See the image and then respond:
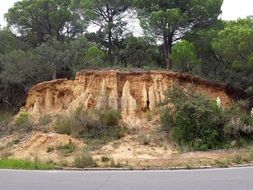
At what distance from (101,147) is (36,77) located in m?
15.2

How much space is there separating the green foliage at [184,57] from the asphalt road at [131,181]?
19363 millimetres

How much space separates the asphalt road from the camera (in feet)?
37.9

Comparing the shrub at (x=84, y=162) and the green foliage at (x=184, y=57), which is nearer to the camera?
the shrub at (x=84, y=162)

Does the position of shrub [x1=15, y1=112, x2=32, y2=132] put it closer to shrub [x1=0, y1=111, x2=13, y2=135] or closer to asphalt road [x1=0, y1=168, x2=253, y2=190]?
shrub [x1=0, y1=111, x2=13, y2=135]

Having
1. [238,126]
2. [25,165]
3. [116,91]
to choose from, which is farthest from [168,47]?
[25,165]

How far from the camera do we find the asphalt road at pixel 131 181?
11.6 metres

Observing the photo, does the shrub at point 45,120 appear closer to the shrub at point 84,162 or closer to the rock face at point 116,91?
the rock face at point 116,91

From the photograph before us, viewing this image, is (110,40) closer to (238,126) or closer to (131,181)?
(238,126)

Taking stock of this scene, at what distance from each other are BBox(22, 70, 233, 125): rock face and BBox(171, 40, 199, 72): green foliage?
2037mm

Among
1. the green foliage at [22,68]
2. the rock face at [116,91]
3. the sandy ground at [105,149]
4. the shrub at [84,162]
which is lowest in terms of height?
the sandy ground at [105,149]

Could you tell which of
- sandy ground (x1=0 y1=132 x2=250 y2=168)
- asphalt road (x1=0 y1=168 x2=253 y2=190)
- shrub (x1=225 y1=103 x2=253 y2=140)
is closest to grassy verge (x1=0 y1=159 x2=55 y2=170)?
asphalt road (x1=0 y1=168 x2=253 y2=190)

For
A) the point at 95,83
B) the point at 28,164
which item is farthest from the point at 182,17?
the point at 28,164

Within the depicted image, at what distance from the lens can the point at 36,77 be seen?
3925 centimetres

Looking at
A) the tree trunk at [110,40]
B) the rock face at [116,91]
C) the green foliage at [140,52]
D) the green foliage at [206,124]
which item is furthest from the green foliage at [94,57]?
the green foliage at [206,124]
